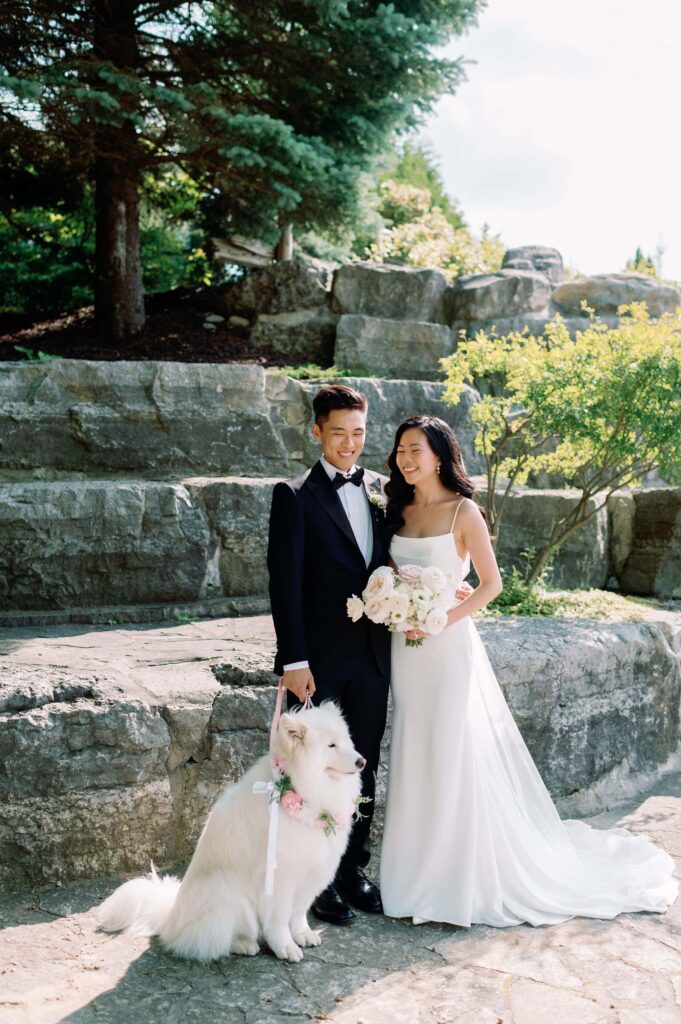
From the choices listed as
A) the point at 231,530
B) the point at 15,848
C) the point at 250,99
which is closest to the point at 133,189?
the point at 250,99

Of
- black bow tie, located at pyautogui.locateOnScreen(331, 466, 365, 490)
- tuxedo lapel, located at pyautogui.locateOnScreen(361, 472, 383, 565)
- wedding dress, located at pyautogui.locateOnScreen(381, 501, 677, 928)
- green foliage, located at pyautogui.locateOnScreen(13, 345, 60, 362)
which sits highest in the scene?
green foliage, located at pyautogui.locateOnScreen(13, 345, 60, 362)

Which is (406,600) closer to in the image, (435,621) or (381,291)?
(435,621)

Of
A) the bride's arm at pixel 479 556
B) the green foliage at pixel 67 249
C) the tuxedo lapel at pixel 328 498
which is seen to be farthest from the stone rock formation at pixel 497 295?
the tuxedo lapel at pixel 328 498

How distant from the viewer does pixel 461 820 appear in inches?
154

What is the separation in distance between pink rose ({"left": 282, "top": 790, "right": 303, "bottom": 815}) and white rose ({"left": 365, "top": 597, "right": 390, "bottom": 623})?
0.77m

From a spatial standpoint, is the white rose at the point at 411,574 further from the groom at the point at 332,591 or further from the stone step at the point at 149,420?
the stone step at the point at 149,420

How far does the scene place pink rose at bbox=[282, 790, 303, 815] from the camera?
10.8 ft

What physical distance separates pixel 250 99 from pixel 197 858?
802 cm

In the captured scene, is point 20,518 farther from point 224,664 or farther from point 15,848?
point 15,848

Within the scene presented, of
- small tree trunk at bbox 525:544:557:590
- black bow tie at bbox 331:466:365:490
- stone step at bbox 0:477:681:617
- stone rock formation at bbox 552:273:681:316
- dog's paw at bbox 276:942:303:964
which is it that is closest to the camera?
dog's paw at bbox 276:942:303:964

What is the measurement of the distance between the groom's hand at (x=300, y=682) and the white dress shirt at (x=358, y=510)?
61cm

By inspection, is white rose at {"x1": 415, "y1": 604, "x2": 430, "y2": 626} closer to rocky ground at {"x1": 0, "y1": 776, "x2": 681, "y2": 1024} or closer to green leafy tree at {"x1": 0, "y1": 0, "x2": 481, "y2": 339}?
rocky ground at {"x1": 0, "y1": 776, "x2": 681, "y2": 1024}

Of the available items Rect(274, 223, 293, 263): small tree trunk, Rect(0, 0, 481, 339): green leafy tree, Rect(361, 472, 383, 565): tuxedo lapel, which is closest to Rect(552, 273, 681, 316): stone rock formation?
Rect(0, 0, 481, 339): green leafy tree

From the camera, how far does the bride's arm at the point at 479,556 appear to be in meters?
3.97
